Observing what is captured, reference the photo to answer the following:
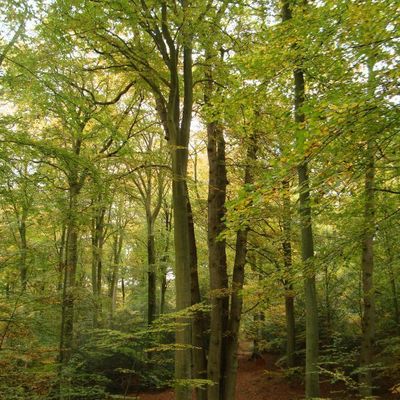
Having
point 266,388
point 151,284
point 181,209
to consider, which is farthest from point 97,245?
point 181,209

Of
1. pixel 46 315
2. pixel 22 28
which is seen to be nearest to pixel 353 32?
pixel 22 28

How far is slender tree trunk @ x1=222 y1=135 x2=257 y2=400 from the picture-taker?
8094 mm

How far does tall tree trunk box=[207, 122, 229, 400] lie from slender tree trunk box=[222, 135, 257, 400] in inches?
5.7

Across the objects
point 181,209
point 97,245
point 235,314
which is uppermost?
point 97,245

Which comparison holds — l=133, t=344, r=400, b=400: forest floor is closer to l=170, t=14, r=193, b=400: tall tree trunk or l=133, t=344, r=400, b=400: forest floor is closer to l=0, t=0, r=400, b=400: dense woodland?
l=0, t=0, r=400, b=400: dense woodland

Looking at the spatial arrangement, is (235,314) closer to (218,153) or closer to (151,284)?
(218,153)

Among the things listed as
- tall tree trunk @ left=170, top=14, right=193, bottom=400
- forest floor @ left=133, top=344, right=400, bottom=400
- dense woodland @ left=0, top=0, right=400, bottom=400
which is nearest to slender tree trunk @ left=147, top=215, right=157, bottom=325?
forest floor @ left=133, top=344, right=400, bottom=400

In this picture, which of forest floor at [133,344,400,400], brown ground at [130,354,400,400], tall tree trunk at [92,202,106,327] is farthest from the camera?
brown ground at [130,354,400,400]

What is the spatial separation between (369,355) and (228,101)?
6547 mm

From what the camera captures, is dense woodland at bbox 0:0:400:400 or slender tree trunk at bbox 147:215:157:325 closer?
dense woodland at bbox 0:0:400:400

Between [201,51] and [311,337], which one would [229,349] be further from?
[201,51]

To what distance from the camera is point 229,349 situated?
327 inches

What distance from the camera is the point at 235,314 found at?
334 inches

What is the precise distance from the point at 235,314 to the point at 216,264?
1190 millimetres
